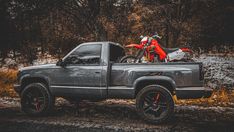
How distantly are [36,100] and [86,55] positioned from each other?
1.82m

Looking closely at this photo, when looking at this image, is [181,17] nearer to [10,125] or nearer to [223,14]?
[223,14]

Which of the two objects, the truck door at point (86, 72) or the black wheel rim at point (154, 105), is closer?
the black wheel rim at point (154, 105)

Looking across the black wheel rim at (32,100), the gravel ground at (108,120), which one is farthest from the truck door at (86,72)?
the black wheel rim at (32,100)

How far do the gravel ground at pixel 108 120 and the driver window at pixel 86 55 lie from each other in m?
1.48

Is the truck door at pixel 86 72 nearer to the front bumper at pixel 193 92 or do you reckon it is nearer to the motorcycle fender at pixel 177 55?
the front bumper at pixel 193 92

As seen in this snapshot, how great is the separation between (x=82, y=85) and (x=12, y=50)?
757 centimetres

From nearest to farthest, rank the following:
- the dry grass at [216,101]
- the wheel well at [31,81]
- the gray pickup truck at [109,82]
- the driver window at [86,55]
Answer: the gray pickup truck at [109,82], the driver window at [86,55], the wheel well at [31,81], the dry grass at [216,101]

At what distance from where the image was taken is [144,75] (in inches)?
207

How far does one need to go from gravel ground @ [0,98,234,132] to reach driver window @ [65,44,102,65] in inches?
58.3

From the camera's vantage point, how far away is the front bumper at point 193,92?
4.89 m

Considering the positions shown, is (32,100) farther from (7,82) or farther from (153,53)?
(7,82)

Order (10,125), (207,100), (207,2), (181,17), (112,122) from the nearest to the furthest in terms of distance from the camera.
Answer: (10,125)
(112,122)
(207,100)
(207,2)
(181,17)

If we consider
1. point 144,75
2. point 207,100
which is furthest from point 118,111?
point 207,100

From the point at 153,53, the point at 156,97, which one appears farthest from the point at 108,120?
the point at 153,53
